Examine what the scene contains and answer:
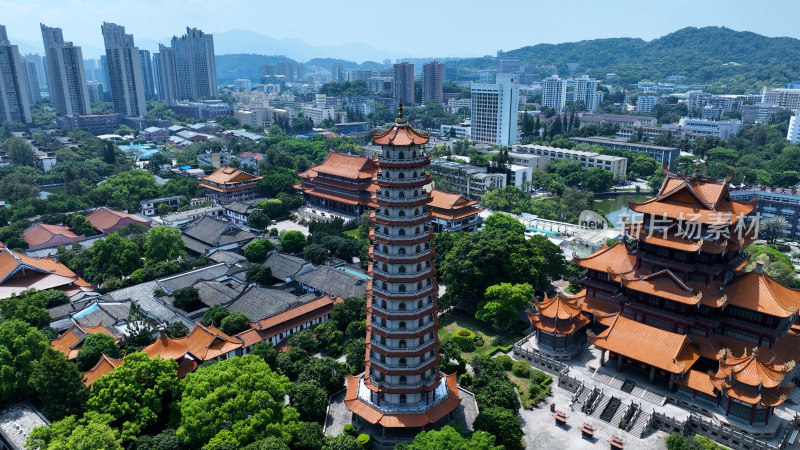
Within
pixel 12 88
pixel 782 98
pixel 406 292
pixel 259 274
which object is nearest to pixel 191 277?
pixel 259 274

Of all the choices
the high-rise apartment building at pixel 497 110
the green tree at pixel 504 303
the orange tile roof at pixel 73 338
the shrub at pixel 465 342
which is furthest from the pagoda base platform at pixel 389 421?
the high-rise apartment building at pixel 497 110

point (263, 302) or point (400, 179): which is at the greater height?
point (400, 179)

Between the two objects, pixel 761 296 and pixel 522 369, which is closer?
pixel 761 296

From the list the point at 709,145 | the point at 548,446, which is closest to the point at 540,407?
the point at 548,446

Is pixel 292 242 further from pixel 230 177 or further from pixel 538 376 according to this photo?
pixel 538 376

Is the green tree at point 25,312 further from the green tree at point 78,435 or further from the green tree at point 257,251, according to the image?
the green tree at point 257,251

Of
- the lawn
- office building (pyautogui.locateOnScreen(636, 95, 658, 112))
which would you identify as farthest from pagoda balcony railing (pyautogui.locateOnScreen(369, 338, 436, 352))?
office building (pyautogui.locateOnScreen(636, 95, 658, 112))
